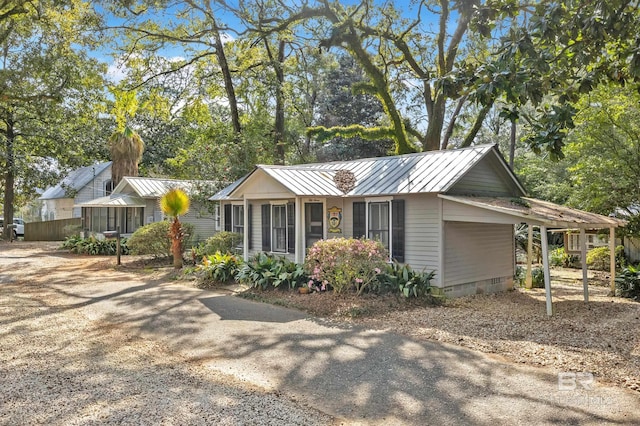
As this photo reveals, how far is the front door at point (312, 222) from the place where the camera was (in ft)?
44.5

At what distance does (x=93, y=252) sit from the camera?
866 inches

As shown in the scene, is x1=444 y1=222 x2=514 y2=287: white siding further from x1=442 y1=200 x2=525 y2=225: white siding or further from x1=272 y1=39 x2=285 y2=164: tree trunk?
x1=272 y1=39 x2=285 y2=164: tree trunk

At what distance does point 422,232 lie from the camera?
11.6 meters

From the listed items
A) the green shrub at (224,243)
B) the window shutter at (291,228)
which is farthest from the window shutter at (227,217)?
the window shutter at (291,228)

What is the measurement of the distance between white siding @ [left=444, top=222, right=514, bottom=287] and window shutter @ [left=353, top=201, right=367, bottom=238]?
2.30m

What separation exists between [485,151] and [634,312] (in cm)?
492

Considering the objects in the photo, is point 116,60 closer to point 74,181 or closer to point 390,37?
point 390,37

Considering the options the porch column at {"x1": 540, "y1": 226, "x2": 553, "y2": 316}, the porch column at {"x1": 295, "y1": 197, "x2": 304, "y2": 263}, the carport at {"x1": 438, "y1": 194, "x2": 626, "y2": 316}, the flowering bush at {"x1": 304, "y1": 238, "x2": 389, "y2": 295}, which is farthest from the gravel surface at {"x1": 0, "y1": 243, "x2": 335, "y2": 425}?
the carport at {"x1": 438, "y1": 194, "x2": 626, "y2": 316}

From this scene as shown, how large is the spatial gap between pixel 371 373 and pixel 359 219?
7.25 meters

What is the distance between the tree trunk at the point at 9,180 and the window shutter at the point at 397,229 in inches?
930

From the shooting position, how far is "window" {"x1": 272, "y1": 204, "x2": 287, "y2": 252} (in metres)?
14.7

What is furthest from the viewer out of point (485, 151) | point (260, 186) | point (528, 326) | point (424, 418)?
point (260, 186)

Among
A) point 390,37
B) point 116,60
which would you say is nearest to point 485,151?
point 390,37

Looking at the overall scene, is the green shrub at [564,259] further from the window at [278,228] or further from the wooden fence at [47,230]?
the wooden fence at [47,230]
